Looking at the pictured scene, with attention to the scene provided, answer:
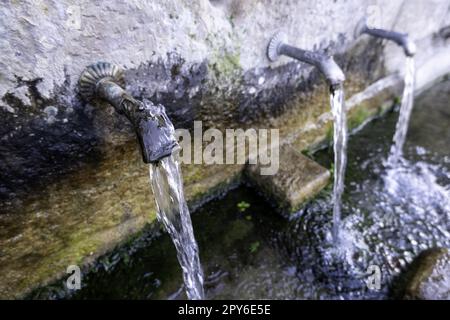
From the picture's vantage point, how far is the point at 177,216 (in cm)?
219

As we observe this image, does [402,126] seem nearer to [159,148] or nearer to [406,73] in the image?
[406,73]

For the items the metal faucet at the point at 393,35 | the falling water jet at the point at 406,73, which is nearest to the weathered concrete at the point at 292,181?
the falling water jet at the point at 406,73

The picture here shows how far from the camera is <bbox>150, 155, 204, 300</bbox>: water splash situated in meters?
1.95

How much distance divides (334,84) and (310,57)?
28 centimetres

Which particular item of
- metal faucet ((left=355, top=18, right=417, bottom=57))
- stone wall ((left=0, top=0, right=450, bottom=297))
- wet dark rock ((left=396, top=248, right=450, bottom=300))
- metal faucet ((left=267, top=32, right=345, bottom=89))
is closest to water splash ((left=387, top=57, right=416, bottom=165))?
metal faucet ((left=355, top=18, right=417, bottom=57))

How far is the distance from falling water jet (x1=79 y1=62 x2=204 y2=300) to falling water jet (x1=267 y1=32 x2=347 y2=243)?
3.97 ft

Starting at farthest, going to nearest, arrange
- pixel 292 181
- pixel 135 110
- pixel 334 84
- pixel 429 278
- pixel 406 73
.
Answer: pixel 406 73, pixel 292 181, pixel 334 84, pixel 429 278, pixel 135 110

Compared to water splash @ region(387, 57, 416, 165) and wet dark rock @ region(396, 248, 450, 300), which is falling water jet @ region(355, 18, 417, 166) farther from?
wet dark rock @ region(396, 248, 450, 300)

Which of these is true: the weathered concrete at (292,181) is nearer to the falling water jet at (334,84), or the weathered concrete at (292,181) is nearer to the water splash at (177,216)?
the falling water jet at (334,84)

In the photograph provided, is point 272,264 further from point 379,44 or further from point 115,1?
point 379,44

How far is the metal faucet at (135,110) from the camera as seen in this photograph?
1504 millimetres

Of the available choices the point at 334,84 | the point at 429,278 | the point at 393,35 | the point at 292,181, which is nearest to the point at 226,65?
the point at 334,84

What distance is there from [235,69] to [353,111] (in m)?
2.11
